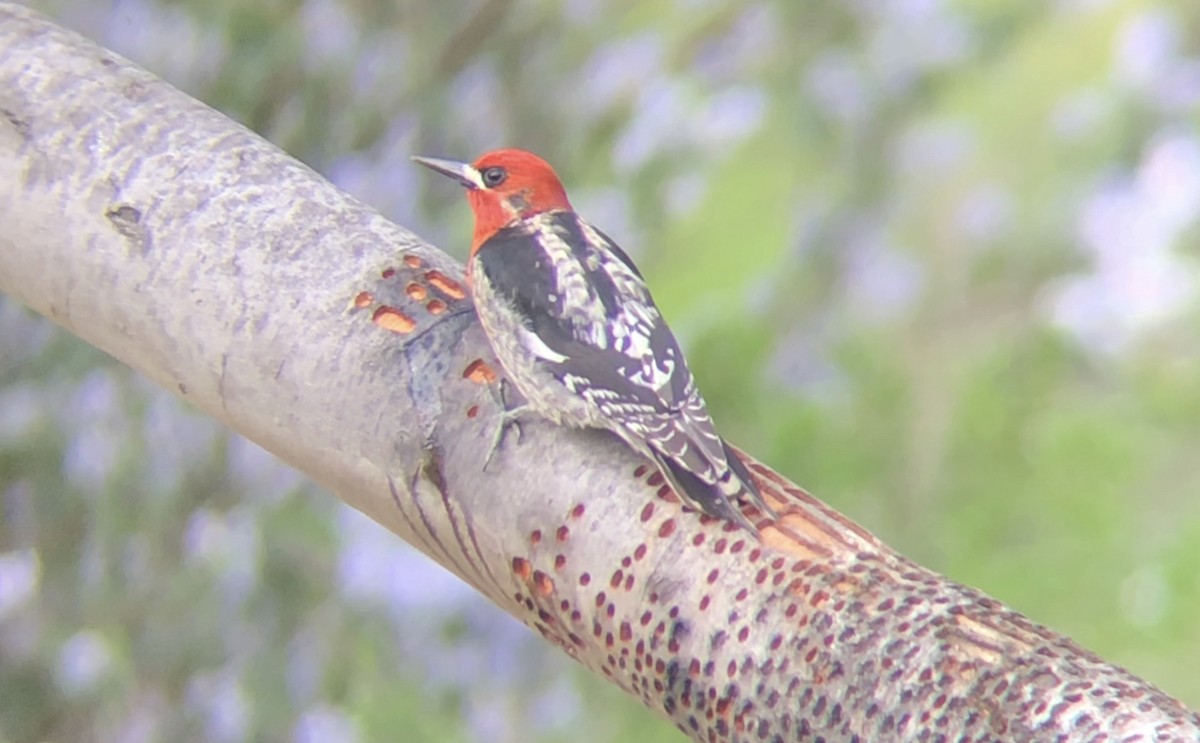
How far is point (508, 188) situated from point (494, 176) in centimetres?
2

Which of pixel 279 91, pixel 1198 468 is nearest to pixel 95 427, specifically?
pixel 279 91

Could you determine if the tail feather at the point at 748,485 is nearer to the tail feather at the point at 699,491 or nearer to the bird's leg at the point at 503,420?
the tail feather at the point at 699,491

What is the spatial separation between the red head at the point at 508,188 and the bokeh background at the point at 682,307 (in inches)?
21.3

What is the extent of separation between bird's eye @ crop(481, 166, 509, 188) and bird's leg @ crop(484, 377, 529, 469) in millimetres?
362

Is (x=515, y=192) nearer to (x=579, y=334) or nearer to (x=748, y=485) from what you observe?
(x=579, y=334)

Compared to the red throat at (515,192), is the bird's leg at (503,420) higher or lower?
lower

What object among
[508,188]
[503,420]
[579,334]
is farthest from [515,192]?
[503,420]

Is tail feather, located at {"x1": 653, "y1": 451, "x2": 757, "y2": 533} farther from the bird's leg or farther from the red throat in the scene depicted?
the red throat

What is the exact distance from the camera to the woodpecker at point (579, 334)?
0.90 meters

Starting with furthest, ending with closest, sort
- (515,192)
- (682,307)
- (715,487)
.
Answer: (682,307) < (515,192) < (715,487)

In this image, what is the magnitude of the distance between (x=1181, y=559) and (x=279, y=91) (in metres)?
1.39

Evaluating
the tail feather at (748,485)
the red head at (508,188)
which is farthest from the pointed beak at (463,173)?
the tail feather at (748,485)

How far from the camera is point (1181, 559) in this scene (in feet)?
5.11

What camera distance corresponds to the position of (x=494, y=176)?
1238 mm
